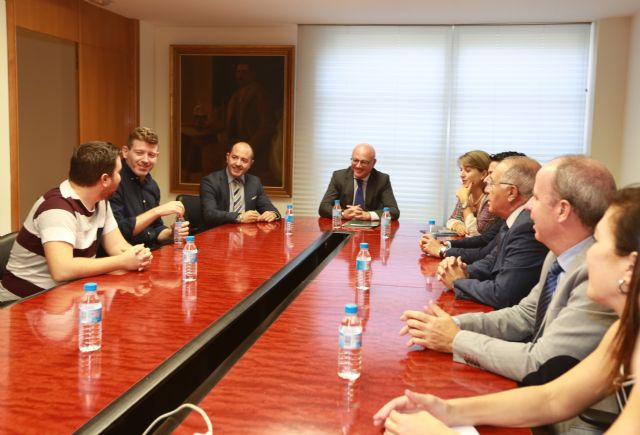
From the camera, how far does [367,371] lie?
171cm

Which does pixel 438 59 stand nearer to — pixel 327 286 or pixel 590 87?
pixel 590 87

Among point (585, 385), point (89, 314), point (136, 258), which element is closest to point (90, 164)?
point (136, 258)

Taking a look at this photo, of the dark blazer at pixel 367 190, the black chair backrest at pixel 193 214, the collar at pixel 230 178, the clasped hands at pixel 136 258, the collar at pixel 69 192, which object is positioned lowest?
the black chair backrest at pixel 193 214

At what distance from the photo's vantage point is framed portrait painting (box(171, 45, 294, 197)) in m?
7.20

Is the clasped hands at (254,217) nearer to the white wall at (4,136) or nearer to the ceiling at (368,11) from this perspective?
the white wall at (4,136)

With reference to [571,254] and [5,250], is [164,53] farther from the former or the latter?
[571,254]

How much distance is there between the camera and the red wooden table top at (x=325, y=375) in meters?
1.39

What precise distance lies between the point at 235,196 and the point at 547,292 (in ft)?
11.3

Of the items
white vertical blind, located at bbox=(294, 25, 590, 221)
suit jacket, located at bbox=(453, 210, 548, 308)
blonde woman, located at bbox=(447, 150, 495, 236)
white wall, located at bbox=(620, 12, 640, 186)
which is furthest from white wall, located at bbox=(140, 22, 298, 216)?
suit jacket, located at bbox=(453, 210, 548, 308)

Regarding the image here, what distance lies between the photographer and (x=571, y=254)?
76.0 inches

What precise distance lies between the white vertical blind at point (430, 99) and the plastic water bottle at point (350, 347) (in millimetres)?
5622

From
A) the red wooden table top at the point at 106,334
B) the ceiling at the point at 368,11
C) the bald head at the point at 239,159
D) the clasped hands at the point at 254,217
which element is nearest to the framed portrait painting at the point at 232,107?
the ceiling at the point at 368,11

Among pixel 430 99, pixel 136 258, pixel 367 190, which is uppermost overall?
pixel 430 99

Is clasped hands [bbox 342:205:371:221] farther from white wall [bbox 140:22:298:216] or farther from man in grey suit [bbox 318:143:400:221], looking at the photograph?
white wall [bbox 140:22:298:216]
